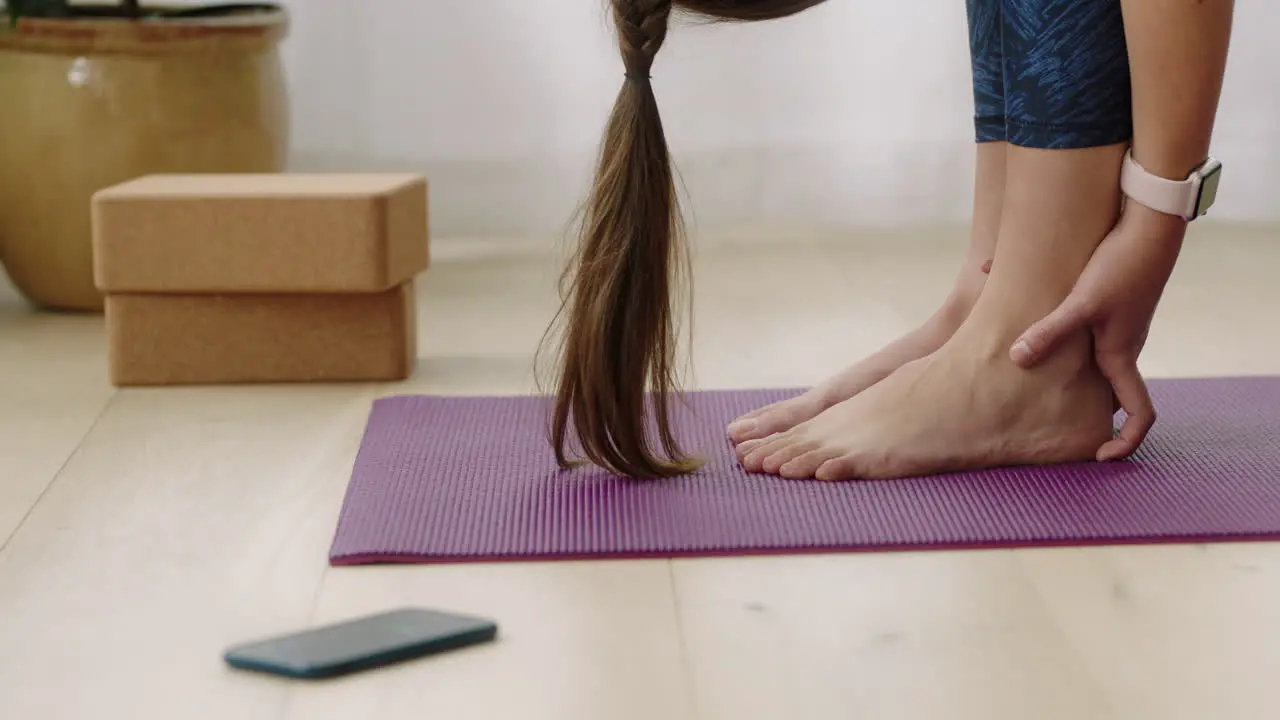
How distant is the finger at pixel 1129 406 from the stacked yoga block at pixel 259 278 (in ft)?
2.48

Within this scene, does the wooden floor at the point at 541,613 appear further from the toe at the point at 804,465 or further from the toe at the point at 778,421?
the toe at the point at 778,421

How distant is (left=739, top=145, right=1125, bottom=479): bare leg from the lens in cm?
133

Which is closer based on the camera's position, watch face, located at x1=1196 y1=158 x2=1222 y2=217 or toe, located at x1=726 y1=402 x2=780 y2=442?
watch face, located at x1=1196 y1=158 x2=1222 y2=217

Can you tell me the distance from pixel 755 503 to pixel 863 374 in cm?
28

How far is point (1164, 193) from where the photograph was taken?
4.24 ft

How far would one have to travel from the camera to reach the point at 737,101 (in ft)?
→ 8.89

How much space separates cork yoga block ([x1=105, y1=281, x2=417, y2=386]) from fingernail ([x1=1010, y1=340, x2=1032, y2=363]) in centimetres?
71

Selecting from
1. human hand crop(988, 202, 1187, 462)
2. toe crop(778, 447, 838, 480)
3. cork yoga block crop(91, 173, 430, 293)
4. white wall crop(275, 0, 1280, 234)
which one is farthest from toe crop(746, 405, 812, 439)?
white wall crop(275, 0, 1280, 234)

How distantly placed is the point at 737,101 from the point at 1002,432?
4.73 feet

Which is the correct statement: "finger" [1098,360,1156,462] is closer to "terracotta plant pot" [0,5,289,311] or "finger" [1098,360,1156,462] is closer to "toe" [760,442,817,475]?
"toe" [760,442,817,475]

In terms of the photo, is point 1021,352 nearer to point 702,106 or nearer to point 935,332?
point 935,332

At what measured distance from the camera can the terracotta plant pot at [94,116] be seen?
6.98 ft

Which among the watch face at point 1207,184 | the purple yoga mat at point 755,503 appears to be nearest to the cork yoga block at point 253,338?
the purple yoga mat at point 755,503

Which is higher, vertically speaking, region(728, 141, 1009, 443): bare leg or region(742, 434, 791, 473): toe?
region(728, 141, 1009, 443): bare leg
